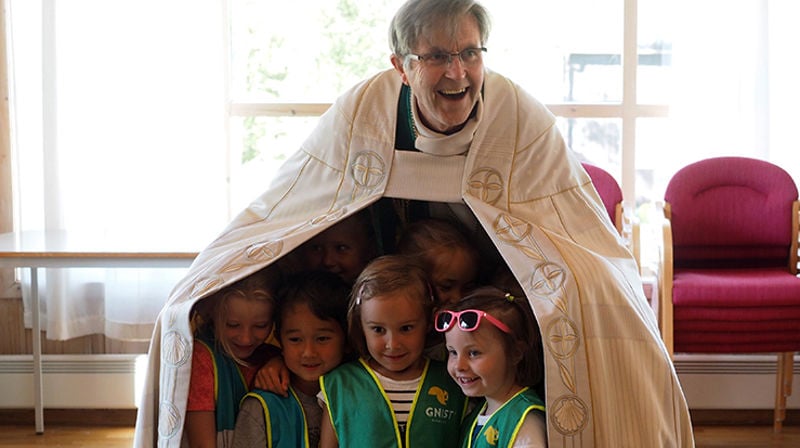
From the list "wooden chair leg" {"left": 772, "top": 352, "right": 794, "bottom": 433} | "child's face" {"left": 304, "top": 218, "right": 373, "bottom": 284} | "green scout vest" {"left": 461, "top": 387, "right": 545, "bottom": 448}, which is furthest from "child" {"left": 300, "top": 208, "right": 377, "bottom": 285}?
"wooden chair leg" {"left": 772, "top": 352, "right": 794, "bottom": 433}

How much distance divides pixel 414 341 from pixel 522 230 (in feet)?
1.21

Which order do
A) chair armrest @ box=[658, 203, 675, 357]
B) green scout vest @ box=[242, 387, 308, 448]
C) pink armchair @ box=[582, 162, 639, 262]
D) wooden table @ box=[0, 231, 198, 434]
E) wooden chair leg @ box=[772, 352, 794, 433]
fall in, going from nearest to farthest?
green scout vest @ box=[242, 387, 308, 448]
wooden table @ box=[0, 231, 198, 434]
chair armrest @ box=[658, 203, 675, 357]
pink armchair @ box=[582, 162, 639, 262]
wooden chair leg @ box=[772, 352, 794, 433]

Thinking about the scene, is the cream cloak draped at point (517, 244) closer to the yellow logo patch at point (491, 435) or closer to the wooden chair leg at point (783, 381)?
the yellow logo patch at point (491, 435)

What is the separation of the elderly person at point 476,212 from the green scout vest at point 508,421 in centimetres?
6

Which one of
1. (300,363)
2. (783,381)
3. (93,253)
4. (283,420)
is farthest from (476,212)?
(783,381)

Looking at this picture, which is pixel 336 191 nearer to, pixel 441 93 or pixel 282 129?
pixel 441 93

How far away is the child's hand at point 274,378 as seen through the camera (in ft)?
8.05

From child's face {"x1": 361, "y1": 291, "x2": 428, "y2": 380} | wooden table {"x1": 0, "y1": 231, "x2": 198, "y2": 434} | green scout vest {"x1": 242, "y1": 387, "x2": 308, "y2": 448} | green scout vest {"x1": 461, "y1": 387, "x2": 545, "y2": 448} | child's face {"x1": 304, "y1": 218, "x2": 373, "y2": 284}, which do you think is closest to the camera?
green scout vest {"x1": 461, "y1": 387, "x2": 545, "y2": 448}

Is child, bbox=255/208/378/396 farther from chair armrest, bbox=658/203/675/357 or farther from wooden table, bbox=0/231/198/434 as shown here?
chair armrest, bbox=658/203/675/357

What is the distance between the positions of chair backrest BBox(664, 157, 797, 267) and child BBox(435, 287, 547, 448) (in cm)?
172

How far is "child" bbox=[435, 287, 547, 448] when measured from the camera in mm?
2189

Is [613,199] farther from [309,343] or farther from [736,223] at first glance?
[309,343]

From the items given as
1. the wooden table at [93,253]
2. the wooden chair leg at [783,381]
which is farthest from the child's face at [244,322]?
the wooden chair leg at [783,381]

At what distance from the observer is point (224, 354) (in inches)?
97.3
